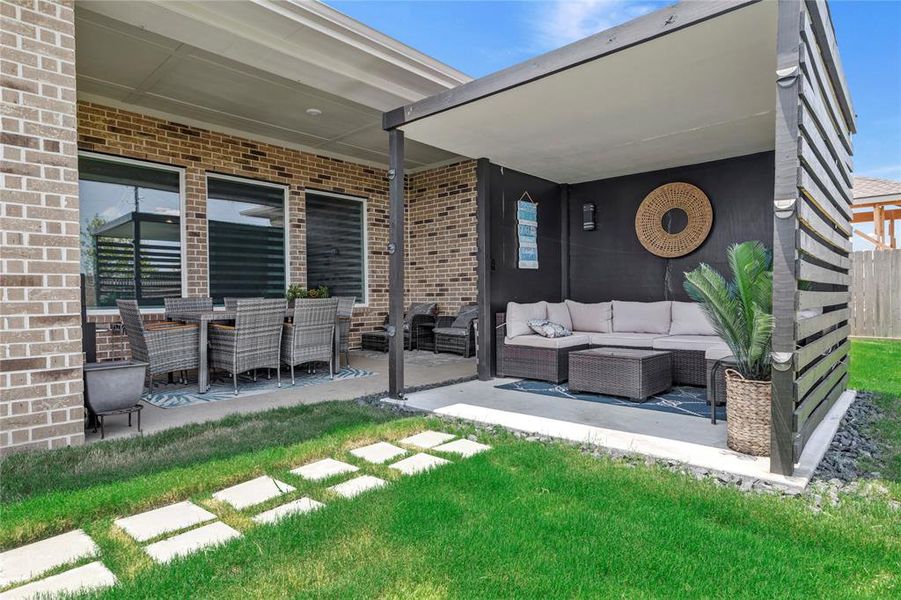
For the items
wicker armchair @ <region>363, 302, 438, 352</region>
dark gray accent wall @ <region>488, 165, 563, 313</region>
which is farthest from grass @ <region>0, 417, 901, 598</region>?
wicker armchair @ <region>363, 302, 438, 352</region>

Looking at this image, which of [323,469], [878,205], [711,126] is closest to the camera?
[323,469]

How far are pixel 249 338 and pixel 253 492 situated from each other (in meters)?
2.80

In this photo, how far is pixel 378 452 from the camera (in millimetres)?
3111

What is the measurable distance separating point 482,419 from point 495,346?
6.31 ft

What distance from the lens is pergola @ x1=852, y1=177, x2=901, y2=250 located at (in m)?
9.06

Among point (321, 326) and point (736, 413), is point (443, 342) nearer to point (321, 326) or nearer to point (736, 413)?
point (321, 326)

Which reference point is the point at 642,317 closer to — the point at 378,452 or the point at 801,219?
the point at 801,219

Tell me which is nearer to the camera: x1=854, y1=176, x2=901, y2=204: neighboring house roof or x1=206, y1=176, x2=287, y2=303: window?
x1=206, y1=176, x2=287, y2=303: window

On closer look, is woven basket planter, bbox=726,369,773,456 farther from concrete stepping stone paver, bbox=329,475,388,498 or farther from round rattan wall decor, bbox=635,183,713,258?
round rattan wall decor, bbox=635,183,713,258

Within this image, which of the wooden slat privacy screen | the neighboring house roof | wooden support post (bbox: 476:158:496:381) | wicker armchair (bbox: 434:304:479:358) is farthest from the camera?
the neighboring house roof

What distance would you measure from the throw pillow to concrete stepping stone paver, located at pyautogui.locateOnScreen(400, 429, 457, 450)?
2283 mm

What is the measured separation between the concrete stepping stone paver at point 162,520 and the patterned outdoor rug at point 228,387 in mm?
2425

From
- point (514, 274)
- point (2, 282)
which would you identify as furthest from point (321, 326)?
point (2, 282)

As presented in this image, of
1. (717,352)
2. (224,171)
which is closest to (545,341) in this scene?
(717,352)
